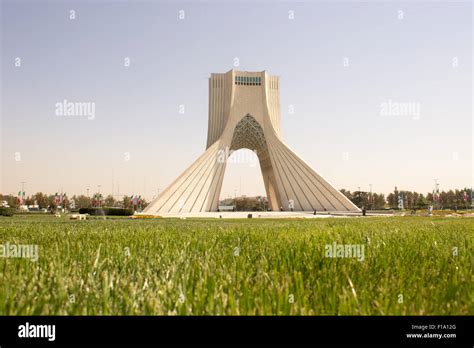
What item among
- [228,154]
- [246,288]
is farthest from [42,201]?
[246,288]

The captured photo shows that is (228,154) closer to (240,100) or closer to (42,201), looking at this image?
(240,100)

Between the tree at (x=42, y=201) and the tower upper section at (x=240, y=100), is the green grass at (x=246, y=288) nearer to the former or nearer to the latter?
the tower upper section at (x=240, y=100)

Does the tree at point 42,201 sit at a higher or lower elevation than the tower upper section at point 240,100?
lower

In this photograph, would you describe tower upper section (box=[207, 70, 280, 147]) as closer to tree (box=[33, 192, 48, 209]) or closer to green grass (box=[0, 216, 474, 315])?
green grass (box=[0, 216, 474, 315])

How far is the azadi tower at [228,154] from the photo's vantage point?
37.3m

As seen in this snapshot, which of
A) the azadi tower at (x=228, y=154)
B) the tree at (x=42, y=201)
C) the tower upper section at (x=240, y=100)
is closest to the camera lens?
the azadi tower at (x=228, y=154)

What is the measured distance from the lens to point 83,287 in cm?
188

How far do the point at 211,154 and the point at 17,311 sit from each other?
3932 cm

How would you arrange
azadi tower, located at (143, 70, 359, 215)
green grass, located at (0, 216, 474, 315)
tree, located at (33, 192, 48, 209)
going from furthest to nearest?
1. tree, located at (33, 192, 48, 209)
2. azadi tower, located at (143, 70, 359, 215)
3. green grass, located at (0, 216, 474, 315)

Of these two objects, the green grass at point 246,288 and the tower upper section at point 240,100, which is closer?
the green grass at point 246,288

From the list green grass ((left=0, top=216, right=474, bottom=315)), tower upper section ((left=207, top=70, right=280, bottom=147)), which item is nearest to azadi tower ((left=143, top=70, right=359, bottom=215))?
tower upper section ((left=207, top=70, right=280, bottom=147))

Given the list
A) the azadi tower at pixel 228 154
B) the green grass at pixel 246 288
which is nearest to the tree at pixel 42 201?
the azadi tower at pixel 228 154

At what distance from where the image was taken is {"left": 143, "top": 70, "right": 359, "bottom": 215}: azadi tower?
37312 mm
